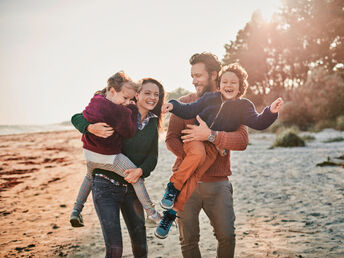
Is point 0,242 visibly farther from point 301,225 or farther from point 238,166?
point 238,166

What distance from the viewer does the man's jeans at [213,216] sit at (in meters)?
2.97

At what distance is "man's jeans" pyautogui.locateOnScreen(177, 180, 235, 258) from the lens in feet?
9.75

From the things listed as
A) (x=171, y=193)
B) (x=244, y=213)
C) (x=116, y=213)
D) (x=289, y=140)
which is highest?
(x=171, y=193)

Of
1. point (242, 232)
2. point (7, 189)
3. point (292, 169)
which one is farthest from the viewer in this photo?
point (292, 169)

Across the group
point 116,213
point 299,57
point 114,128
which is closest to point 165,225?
point 116,213

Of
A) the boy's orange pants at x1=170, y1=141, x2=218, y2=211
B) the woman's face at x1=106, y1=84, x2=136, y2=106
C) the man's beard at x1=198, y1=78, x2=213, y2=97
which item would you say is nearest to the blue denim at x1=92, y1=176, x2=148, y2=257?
the boy's orange pants at x1=170, y1=141, x2=218, y2=211

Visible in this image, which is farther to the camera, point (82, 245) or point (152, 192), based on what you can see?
point (152, 192)

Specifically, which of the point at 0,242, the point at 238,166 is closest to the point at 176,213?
the point at 0,242

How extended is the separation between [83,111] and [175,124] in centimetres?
93

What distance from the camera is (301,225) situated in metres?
5.65

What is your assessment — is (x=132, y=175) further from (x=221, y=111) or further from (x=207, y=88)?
(x=207, y=88)

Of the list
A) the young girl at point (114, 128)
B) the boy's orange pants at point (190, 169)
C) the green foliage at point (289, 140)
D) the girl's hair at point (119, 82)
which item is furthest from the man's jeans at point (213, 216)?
the green foliage at point (289, 140)

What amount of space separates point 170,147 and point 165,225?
76 centimetres

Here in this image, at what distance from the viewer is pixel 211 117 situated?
3.16 meters
